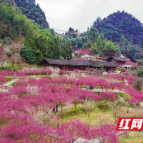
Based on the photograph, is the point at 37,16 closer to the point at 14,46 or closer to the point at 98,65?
the point at 14,46

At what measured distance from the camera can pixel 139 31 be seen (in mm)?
100688

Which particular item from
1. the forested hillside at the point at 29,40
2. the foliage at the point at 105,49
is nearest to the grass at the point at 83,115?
the forested hillside at the point at 29,40

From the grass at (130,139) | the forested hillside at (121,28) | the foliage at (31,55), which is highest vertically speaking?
the forested hillside at (121,28)

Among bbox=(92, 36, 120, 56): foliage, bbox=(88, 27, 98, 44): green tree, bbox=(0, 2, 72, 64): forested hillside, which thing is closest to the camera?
bbox=(0, 2, 72, 64): forested hillside

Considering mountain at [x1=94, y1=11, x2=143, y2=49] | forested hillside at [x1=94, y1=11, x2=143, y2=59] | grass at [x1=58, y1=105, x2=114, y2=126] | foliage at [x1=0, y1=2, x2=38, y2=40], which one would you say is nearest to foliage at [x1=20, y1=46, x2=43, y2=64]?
foliage at [x1=0, y1=2, x2=38, y2=40]

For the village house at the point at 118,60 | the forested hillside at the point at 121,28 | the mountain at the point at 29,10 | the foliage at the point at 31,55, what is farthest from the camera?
the forested hillside at the point at 121,28

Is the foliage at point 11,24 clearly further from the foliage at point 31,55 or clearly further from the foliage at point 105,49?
the foliage at point 105,49

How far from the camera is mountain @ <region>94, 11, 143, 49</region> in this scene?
302 feet

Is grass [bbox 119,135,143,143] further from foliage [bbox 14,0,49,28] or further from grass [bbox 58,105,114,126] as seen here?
foliage [bbox 14,0,49,28]

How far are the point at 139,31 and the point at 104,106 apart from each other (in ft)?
311

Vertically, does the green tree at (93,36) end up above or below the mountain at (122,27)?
below

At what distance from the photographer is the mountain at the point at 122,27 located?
302 ft

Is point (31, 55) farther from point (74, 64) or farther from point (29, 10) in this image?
point (29, 10)

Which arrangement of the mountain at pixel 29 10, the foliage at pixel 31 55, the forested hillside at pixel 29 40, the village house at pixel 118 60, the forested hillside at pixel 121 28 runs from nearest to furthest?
1. the foliage at pixel 31 55
2. the forested hillside at pixel 29 40
3. the village house at pixel 118 60
4. the mountain at pixel 29 10
5. the forested hillside at pixel 121 28
